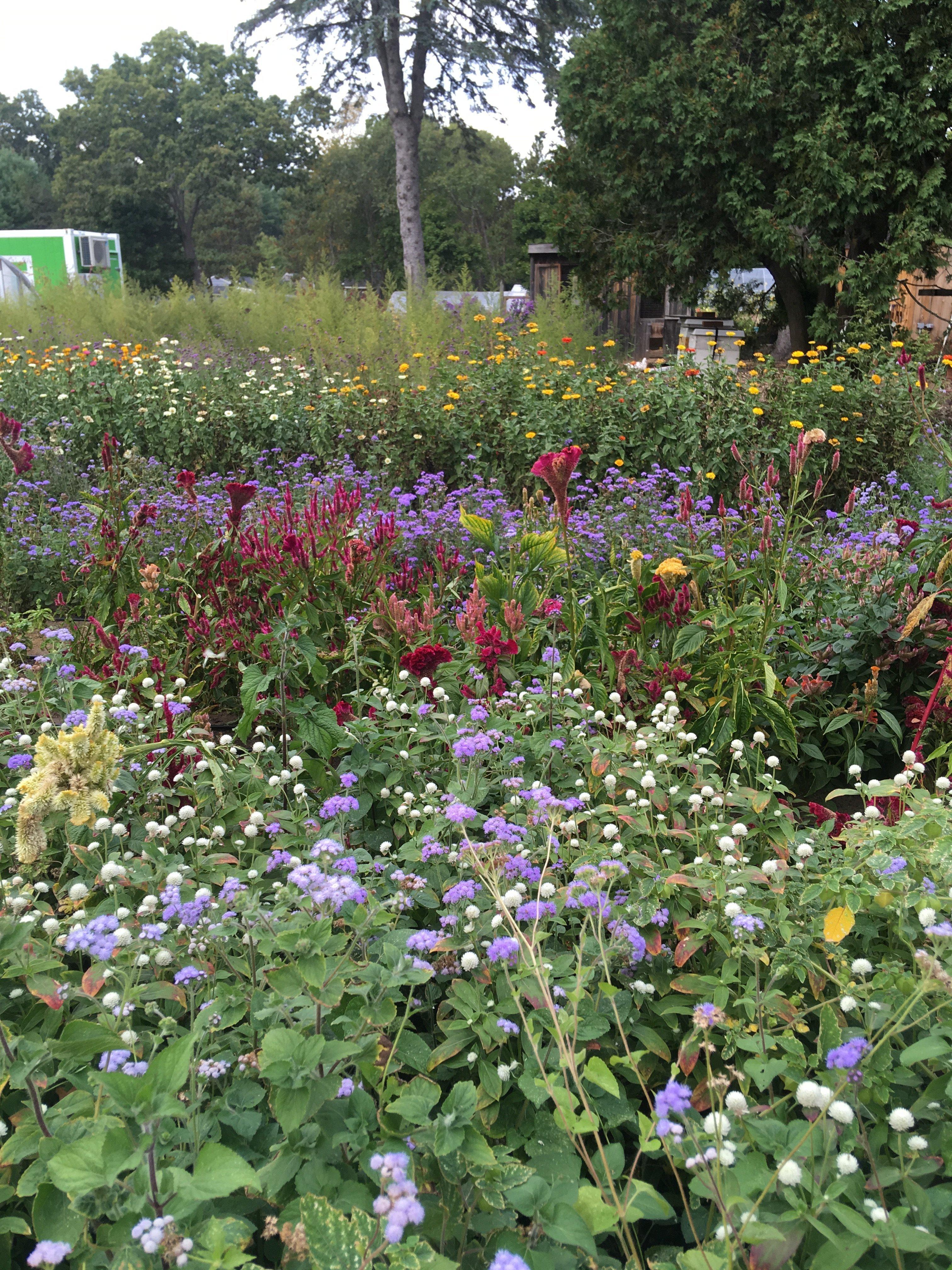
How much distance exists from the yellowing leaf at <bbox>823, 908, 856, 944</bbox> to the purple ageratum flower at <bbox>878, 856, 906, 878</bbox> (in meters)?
0.12

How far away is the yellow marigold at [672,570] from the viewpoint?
2799 millimetres

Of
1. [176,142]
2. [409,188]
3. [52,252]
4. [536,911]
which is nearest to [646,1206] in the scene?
[536,911]

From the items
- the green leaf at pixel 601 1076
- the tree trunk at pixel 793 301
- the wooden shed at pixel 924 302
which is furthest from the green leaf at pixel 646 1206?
the tree trunk at pixel 793 301

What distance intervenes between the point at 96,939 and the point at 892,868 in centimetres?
131

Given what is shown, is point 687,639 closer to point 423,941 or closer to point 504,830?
point 504,830

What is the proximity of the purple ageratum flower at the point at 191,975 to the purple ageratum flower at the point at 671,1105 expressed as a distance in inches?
26.5

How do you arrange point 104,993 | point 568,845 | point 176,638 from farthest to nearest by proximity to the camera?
point 176,638 < point 568,845 < point 104,993

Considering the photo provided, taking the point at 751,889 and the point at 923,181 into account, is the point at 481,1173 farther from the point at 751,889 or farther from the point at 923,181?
the point at 923,181

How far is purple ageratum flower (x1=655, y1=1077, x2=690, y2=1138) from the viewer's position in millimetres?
1011

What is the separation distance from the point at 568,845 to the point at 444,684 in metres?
1.05

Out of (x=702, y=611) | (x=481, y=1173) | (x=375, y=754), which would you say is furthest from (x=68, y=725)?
(x=702, y=611)

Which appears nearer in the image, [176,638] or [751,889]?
[751,889]

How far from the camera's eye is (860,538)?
404 cm

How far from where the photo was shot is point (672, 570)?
280 centimetres
